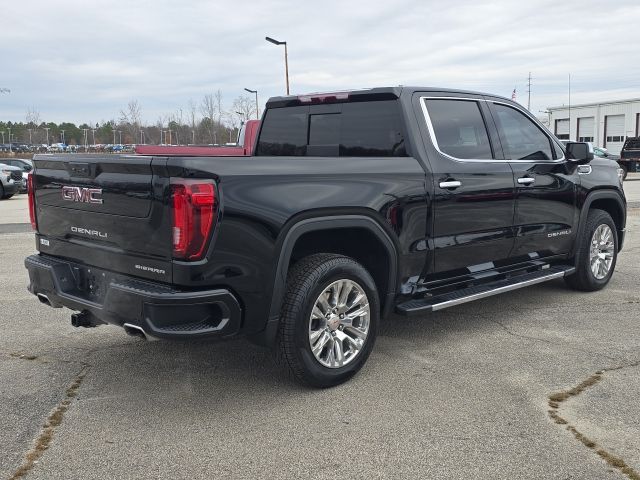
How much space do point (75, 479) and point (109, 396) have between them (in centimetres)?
103

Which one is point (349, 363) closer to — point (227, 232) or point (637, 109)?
point (227, 232)

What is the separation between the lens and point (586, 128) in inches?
2763

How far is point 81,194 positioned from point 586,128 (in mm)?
73600

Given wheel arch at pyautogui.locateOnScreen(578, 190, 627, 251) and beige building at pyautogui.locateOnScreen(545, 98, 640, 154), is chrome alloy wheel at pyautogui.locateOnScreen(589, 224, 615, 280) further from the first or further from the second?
beige building at pyautogui.locateOnScreen(545, 98, 640, 154)

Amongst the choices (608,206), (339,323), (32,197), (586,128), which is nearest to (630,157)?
(608,206)

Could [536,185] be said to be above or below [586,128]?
below

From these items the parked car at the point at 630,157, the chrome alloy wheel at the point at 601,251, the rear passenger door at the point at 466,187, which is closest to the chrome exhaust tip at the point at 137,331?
the rear passenger door at the point at 466,187

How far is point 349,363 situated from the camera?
4.15m

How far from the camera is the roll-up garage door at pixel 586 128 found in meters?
69.3

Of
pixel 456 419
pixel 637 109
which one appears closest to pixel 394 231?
pixel 456 419

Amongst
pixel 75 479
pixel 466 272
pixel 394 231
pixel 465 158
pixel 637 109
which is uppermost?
pixel 637 109

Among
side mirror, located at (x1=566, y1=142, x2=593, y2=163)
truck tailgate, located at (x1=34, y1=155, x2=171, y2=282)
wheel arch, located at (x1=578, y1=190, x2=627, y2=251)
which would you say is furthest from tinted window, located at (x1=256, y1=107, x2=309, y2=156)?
wheel arch, located at (x1=578, y1=190, x2=627, y2=251)

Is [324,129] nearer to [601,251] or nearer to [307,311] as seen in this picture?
[307,311]

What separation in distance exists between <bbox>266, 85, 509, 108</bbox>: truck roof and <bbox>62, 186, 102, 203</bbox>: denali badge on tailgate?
2059mm
